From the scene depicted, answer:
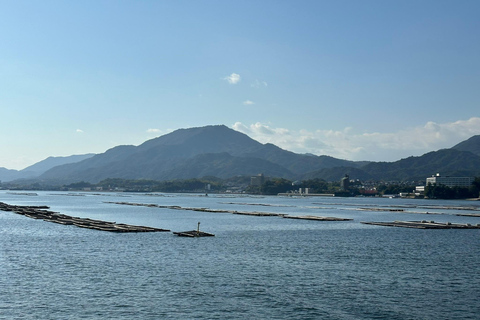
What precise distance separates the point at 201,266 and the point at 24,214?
92170 mm

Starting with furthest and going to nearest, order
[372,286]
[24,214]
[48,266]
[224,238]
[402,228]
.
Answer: [24,214]
[402,228]
[224,238]
[48,266]
[372,286]

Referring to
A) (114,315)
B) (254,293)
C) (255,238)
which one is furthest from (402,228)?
(114,315)

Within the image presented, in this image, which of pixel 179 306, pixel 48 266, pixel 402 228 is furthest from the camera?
pixel 402 228

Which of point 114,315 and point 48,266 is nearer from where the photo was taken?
point 114,315

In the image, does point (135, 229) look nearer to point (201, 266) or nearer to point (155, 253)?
point (155, 253)

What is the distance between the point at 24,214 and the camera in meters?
125

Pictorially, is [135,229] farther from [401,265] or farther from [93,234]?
[401,265]

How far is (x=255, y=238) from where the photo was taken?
7300 centimetres

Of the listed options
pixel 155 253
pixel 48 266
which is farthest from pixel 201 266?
pixel 48 266

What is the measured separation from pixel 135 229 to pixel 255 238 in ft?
66.1

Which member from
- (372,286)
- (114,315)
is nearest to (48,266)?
(114,315)

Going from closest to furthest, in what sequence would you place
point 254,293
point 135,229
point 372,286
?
point 254,293 → point 372,286 → point 135,229

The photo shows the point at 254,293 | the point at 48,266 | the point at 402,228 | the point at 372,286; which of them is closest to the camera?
the point at 254,293

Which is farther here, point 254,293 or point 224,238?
point 224,238
